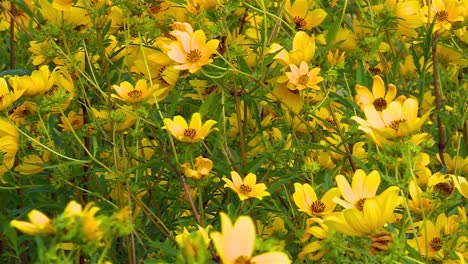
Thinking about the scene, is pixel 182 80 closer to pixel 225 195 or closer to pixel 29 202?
pixel 225 195

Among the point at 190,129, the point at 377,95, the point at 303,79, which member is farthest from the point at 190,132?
the point at 377,95

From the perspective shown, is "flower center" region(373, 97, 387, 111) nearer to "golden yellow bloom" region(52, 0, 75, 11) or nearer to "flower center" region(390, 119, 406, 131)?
"flower center" region(390, 119, 406, 131)

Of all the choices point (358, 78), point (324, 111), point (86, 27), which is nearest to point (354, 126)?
point (358, 78)

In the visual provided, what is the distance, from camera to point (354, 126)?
166cm

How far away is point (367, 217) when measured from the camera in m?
1.15

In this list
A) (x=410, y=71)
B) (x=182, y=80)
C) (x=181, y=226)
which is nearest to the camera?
(x=181, y=226)

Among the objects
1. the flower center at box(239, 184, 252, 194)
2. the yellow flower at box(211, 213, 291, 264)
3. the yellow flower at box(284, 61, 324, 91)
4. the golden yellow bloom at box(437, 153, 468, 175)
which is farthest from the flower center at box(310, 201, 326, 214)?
the yellow flower at box(211, 213, 291, 264)

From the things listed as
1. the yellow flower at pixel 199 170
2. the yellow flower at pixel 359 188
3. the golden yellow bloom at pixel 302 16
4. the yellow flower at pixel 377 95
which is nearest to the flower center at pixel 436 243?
the yellow flower at pixel 359 188

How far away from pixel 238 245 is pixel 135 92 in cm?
73

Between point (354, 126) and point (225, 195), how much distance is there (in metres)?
0.27

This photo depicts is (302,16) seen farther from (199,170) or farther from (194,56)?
(199,170)

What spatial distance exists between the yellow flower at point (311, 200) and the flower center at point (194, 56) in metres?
0.26

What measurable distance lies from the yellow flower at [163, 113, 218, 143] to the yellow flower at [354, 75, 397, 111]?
25 cm

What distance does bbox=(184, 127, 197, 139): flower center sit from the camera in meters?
1.45
